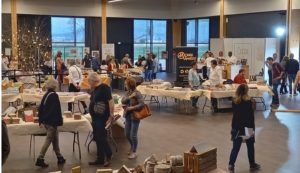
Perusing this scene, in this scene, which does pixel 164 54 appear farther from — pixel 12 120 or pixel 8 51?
pixel 12 120

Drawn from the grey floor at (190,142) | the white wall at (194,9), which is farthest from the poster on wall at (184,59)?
the white wall at (194,9)

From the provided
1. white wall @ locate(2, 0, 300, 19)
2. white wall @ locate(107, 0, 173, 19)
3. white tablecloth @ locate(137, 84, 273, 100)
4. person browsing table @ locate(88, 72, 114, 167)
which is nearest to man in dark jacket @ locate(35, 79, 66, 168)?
person browsing table @ locate(88, 72, 114, 167)

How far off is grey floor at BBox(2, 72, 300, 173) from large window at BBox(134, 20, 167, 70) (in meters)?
14.2

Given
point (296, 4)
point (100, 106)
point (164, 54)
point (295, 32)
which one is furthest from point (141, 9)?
point (100, 106)

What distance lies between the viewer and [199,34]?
24.9 metres

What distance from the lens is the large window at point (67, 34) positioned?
23.1m

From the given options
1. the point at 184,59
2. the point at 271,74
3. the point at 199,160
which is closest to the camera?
the point at 199,160

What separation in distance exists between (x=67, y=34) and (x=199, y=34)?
7130 millimetres

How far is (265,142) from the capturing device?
25.9 ft

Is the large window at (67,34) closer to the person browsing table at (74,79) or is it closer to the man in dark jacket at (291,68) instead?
the man in dark jacket at (291,68)

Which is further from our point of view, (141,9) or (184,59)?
(141,9)

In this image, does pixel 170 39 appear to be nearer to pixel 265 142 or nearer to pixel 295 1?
pixel 295 1

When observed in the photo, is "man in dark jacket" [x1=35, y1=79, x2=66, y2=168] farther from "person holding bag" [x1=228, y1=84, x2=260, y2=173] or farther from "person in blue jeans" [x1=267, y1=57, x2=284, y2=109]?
"person in blue jeans" [x1=267, y1=57, x2=284, y2=109]

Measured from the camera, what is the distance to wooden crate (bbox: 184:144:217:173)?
13.0ft
